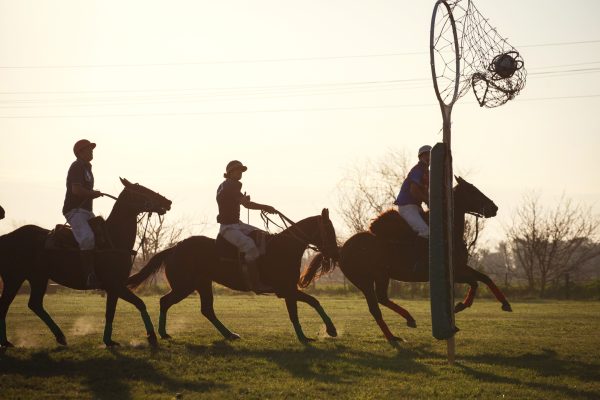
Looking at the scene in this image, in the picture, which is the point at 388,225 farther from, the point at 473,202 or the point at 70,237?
the point at 70,237

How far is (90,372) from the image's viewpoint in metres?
10.8

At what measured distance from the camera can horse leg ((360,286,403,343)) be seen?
48.2 feet

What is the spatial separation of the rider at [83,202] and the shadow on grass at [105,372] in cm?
185

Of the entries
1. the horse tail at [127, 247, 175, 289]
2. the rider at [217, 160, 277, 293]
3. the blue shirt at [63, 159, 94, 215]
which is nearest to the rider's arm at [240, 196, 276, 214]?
the rider at [217, 160, 277, 293]

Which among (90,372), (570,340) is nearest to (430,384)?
(90,372)

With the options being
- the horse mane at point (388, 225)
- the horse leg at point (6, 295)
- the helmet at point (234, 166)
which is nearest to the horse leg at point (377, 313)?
the horse mane at point (388, 225)

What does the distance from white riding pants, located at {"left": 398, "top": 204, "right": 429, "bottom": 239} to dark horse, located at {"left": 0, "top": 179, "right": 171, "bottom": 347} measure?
464 cm

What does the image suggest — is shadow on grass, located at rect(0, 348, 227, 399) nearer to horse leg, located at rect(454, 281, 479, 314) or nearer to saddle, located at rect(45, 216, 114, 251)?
saddle, located at rect(45, 216, 114, 251)

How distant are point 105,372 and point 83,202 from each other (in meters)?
4.12

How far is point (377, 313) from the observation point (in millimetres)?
15008

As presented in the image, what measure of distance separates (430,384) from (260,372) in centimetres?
247

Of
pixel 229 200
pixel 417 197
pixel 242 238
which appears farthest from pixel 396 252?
pixel 229 200

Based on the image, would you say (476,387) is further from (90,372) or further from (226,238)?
(226,238)

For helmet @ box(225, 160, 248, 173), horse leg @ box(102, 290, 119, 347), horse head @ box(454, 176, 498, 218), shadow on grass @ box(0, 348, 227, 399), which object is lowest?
shadow on grass @ box(0, 348, 227, 399)
